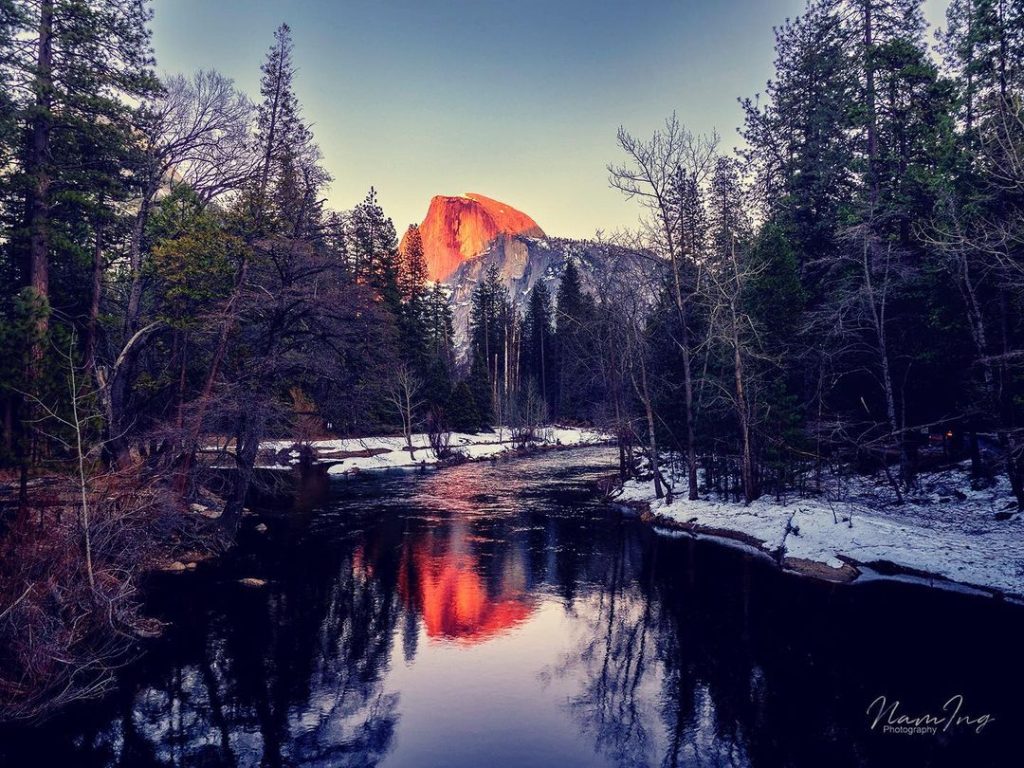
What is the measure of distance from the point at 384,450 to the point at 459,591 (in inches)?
1288

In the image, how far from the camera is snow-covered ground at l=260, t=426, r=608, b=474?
1731 inches

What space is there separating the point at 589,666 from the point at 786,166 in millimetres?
35011

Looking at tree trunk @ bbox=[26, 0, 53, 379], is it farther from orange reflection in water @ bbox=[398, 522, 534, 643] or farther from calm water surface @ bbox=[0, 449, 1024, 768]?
orange reflection in water @ bbox=[398, 522, 534, 643]

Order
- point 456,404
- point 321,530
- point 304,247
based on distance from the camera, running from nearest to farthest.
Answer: point 304,247 → point 321,530 → point 456,404

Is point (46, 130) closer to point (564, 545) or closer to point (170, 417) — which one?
point (170, 417)

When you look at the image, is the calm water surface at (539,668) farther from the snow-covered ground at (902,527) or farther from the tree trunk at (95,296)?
the tree trunk at (95,296)

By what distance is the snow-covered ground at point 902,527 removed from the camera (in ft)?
51.1

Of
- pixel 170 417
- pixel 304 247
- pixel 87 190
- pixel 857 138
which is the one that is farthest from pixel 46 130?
pixel 857 138

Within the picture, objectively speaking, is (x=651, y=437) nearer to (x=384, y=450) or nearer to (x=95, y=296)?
(x=95, y=296)

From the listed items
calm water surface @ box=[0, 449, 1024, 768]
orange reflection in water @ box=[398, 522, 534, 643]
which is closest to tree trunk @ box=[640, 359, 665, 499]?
calm water surface @ box=[0, 449, 1024, 768]

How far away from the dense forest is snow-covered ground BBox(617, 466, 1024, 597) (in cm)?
118

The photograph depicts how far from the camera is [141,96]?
21.5 meters

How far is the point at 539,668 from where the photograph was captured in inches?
492

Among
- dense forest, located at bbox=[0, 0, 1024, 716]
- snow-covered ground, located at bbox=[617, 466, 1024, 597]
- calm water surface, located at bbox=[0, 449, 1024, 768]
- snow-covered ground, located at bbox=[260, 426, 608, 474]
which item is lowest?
calm water surface, located at bbox=[0, 449, 1024, 768]
